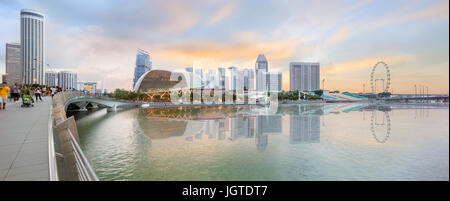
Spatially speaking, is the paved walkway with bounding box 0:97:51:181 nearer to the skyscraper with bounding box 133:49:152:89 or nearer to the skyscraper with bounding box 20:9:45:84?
the skyscraper with bounding box 20:9:45:84

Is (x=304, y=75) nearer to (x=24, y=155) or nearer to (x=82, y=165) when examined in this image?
(x=24, y=155)

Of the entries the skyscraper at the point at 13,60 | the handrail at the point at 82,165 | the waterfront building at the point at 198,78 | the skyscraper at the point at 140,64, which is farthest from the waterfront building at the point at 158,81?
the handrail at the point at 82,165

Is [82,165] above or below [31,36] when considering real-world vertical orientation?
below

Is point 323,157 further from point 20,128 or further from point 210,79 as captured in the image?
point 210,79

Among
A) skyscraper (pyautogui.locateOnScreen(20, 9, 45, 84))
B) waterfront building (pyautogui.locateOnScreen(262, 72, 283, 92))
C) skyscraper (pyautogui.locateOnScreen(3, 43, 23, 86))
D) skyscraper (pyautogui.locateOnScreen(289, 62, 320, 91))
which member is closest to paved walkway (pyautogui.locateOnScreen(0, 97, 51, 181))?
skyscraper (pyautogui.locateOnScreen(20, 9, 45, 84))

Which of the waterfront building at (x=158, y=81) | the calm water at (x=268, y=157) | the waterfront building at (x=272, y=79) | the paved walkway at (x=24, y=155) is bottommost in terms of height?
the calm water at (x=268, y=157)

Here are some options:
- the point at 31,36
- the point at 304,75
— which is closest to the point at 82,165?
the point at 31,36

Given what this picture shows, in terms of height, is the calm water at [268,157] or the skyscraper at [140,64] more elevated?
the skyscraper at [140,64]

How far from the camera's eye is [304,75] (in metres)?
180

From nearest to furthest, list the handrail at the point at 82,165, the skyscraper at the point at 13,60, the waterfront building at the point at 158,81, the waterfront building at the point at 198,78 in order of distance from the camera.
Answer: the handrail at the point at 82,165 < the skyscraper at the point at 13,60 < the waterfront building at the point at 158,81 < the waterfront building at the point at 198,78

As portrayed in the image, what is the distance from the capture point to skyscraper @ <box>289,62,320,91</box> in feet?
582

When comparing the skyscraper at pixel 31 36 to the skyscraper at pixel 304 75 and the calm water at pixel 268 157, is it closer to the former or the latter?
the calm water at pixel 268 157

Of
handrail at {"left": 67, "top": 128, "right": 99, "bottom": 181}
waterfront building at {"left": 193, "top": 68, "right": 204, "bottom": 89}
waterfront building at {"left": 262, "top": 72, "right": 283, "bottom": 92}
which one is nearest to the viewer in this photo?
handrail at {"left": 67, "top": 128, "right": 99, "bottom": 181}

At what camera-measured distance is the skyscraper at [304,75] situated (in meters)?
177
